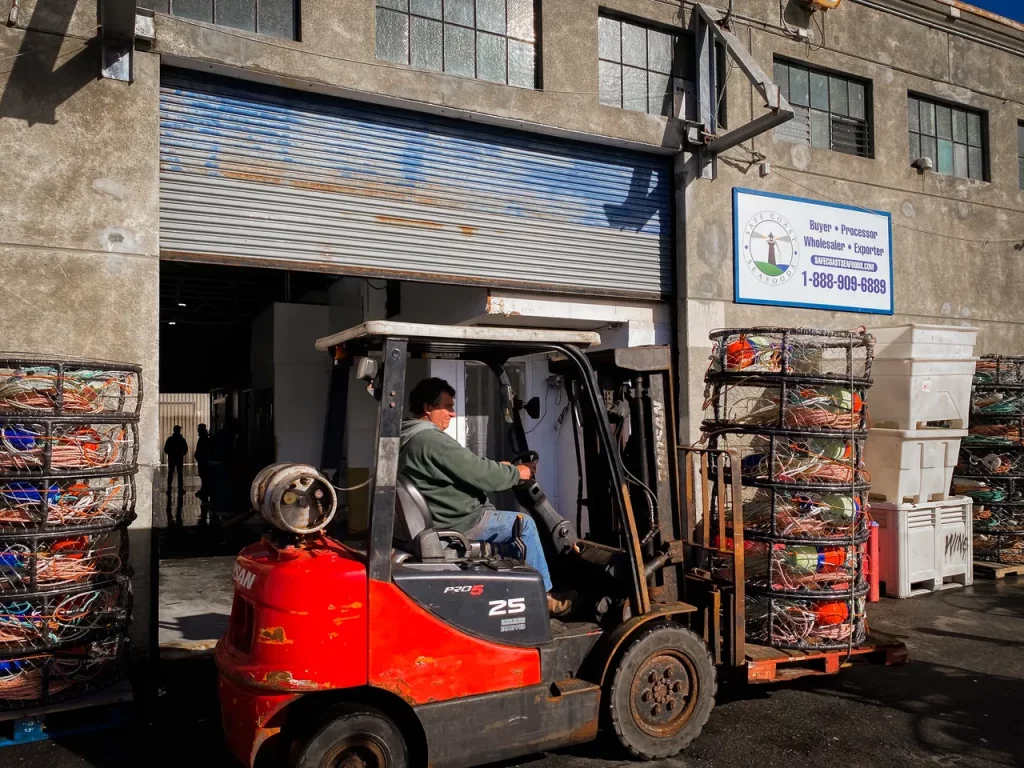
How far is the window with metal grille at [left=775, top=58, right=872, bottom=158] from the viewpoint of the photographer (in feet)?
37.0

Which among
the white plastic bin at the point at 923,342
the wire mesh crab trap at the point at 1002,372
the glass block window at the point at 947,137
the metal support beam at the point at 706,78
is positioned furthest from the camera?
the glass block window at the point at 947,137

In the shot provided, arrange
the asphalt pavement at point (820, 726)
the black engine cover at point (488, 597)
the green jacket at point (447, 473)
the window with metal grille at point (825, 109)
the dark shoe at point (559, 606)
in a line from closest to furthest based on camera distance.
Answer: the black engine cover at point (488, 597) < the green jacket at point (447, 473) < the asphalt pavement at point (820, 726) < the dark shoe at point (559, 606) < the window with metal grille at point (825, 109)

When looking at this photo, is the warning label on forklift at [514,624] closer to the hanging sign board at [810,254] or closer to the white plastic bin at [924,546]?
the white plastic bin at [924,546]

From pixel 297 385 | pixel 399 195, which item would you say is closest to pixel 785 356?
pixel 399 195

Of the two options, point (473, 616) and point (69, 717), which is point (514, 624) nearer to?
point (473, 616)

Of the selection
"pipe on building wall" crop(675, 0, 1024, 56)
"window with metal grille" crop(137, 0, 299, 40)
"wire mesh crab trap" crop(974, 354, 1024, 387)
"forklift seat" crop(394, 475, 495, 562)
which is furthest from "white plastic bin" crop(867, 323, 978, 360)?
"window with metal grille" crop(137, 0, 299, 40)

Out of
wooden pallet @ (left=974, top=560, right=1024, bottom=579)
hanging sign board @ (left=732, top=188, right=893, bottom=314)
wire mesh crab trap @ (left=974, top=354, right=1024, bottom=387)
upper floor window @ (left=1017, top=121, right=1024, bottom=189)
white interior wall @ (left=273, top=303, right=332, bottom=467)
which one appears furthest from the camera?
white interior wall @ (left=273, top=303, right=332, bottom=467)

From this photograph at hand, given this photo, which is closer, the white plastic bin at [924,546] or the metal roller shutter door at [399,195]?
the metal roller shutter door at [399,195]

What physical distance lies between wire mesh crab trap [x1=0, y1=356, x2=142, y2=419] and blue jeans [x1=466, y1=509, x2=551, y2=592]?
2.75m

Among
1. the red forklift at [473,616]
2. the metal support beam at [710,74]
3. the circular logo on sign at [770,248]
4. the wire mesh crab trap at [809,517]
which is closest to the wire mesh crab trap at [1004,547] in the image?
the circular logo on sign at [770,248]

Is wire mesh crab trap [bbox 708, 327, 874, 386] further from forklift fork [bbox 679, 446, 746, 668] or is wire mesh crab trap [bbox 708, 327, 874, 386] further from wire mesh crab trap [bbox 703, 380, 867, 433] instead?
forklift fork [bbox 679, 446, 746, 668]

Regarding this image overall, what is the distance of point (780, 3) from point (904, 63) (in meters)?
Result: 2.60

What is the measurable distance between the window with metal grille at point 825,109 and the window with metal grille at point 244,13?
21.9 ft

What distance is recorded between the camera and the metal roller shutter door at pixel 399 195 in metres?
7.46
